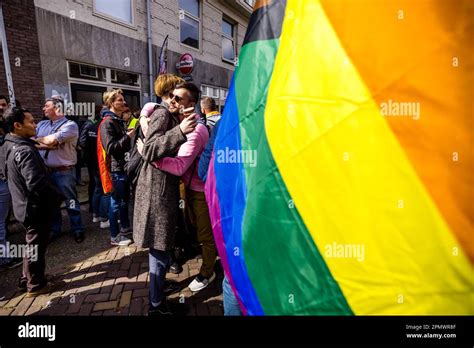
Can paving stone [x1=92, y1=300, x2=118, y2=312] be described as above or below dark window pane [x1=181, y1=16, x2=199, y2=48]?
below

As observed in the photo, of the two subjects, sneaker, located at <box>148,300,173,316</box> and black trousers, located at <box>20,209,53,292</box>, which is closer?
sneaker, located at <box>148,300,173,316</box>

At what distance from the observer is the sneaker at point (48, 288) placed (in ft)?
9.16

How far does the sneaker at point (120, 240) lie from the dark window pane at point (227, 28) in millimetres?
12391

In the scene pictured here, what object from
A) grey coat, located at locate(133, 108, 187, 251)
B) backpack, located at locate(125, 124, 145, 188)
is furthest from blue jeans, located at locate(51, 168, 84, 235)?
grey coat, located at locate(133, 108, 187, 251)

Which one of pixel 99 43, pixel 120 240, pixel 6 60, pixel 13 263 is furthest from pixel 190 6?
pixel 13 263

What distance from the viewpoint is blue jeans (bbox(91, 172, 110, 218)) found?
4449 millimetres

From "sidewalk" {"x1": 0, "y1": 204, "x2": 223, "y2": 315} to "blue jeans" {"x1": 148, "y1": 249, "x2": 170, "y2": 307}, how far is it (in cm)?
34

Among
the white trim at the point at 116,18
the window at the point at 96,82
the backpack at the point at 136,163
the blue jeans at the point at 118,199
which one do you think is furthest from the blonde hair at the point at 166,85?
the white trim at the point at 116,18

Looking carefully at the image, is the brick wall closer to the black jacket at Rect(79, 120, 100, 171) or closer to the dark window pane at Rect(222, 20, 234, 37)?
the black jacket at Rect(79, 120, 100, 171)

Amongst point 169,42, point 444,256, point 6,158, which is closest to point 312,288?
point 444,256

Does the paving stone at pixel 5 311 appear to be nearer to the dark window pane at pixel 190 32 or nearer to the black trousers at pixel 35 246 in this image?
the black trousers at pixel 35 246

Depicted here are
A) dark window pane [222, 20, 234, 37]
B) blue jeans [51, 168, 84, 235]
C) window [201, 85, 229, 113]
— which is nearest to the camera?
blue jeans [51, 168, 84, 235]

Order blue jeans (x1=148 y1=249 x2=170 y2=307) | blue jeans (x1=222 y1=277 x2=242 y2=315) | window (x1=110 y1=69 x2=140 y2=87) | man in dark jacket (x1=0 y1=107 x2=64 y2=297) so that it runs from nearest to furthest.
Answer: blue jeans (x1=222 y1=277 x2=242 y2=315)
blue jeans (x1=148 y1=249 x2=170 y2=307)
man in dark jacket (x1=0 y1=107 x2=64 y2=297)
window (x1=110 y1=69 x2=140 y2=87)

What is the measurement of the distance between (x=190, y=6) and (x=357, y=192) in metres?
12.5
